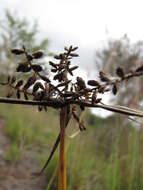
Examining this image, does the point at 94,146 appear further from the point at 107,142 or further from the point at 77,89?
the point at 77,89

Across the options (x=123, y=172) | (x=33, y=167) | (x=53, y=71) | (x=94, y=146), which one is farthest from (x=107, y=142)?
(x=53, y=71)

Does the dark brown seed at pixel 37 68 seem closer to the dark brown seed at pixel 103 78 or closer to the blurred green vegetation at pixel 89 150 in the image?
the dark brown seed at pixel 103 78

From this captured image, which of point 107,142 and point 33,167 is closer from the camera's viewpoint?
point 33,167

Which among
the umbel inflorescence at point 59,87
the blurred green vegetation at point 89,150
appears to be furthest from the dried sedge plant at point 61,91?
the blurred green vegetation at point 89,150

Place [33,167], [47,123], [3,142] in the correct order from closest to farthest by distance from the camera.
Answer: [33,167] → [3,142] → [47,123]

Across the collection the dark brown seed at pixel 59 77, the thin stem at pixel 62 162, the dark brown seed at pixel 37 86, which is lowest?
the thin stem at pixel 62 162

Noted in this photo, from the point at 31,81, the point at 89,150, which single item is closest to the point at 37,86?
the point at 31,81

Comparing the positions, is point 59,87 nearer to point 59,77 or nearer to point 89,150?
point 59,77

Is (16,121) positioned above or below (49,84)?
below

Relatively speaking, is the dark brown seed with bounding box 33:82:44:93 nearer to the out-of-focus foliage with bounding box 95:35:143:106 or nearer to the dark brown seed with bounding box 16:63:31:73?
the dark brown seed with bounding box 16:63:31:73
